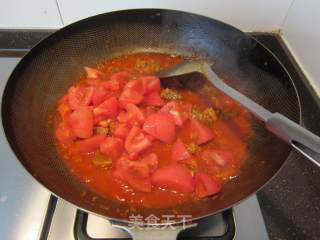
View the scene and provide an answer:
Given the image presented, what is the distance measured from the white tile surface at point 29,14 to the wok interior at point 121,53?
9.7 inches

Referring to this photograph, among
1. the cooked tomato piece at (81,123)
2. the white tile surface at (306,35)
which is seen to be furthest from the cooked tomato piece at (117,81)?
the white tile surface at (306,35)

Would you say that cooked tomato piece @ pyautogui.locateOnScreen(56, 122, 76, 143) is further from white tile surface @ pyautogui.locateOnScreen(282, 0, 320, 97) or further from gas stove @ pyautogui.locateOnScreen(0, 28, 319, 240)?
white tile surface @ pyautogui.locateOnScreen(282, 0, 320, 97)

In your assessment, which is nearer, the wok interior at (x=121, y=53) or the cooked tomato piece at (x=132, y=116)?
the wok interior at (x=121, y=53)

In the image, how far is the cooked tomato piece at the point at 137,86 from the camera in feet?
3.18

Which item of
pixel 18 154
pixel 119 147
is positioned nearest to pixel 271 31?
pixel 119 147

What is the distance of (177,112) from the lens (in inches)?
37.5

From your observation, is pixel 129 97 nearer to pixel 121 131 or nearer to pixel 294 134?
pixel 121 131

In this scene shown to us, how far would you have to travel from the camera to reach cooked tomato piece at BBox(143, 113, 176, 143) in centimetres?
89

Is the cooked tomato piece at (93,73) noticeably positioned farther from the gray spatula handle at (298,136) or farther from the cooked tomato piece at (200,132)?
the gray spatula handle at (298,136)

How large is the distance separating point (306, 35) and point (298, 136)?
1.89ft

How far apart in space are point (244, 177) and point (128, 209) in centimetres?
33

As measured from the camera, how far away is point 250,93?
101 cm

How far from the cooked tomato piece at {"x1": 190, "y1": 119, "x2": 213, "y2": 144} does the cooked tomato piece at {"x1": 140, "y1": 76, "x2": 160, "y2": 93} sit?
0.18m

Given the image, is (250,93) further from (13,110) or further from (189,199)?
(13,110)
